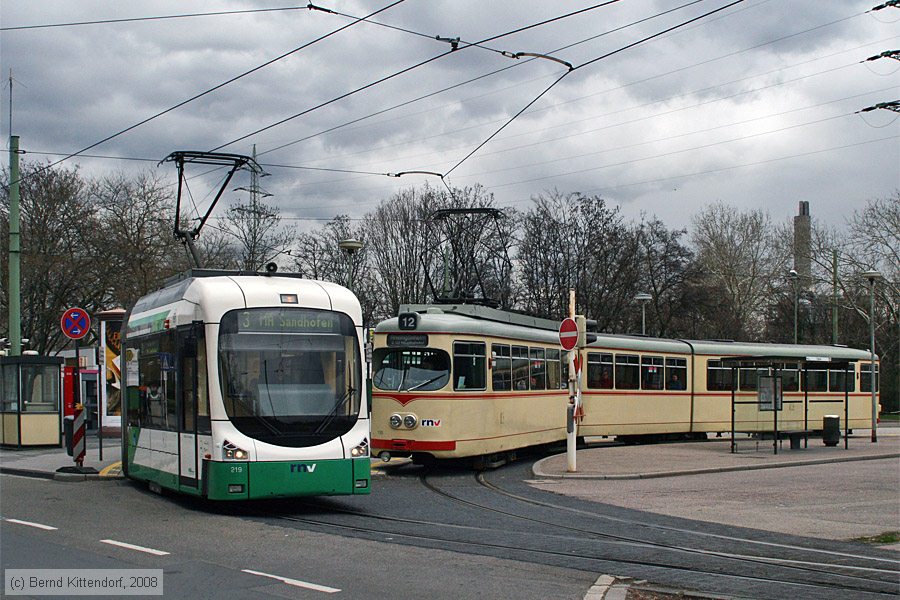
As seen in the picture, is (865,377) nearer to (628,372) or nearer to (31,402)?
(628,372)

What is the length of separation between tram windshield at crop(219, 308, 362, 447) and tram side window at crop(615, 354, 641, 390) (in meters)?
14.6

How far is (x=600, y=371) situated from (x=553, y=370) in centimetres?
306

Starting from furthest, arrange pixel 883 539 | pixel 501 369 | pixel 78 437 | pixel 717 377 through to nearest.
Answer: pixel 717 377
pixel 501 369
pixel 78 437
pixel 883 539

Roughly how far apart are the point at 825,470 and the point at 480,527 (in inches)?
442

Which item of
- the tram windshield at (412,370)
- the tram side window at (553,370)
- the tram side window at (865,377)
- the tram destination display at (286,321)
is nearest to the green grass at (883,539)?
the tram destination display at (286,321)

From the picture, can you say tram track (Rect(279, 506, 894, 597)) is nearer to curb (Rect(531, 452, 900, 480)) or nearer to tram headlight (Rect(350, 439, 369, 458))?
tram headlight (Rect(350, 439, 369, 458))

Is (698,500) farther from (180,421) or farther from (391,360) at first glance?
(180,421)

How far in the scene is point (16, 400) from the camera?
26203 millimetres

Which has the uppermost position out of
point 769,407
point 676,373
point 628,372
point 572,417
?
point 628,372

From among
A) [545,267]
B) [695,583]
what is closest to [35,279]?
[545,267]

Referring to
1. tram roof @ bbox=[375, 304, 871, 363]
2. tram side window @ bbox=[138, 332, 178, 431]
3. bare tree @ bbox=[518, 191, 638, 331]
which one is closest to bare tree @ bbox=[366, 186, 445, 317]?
bare tree @ bbox=[518, 191, 638, 331]

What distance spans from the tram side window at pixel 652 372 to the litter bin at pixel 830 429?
4.53 m

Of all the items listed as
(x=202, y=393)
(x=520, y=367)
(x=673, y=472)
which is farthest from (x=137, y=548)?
(x=520, y=367)

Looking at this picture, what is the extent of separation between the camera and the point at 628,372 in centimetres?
2780
